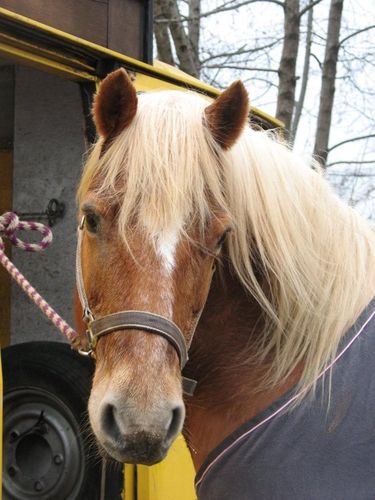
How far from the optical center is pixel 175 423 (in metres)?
1.43

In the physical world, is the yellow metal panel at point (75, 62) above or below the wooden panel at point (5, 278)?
above

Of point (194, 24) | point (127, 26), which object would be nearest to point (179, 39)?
point (194, 24)

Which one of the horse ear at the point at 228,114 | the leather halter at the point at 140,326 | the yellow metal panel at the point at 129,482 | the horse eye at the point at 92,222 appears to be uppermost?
the horse ear at the point at 228,114

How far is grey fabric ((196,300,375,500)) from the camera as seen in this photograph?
1.60 m

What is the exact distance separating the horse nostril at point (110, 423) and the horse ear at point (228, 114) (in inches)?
30.0

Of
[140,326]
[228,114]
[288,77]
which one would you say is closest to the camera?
[140,326]

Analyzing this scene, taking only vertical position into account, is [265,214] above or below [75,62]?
below

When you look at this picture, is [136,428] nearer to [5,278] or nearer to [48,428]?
[48,428]

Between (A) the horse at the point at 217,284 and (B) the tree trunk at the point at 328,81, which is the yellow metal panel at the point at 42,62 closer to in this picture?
(A) the horse at the point at 217,284

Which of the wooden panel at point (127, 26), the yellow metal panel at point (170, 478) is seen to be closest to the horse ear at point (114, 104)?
the wooden panel at point (127, 26)

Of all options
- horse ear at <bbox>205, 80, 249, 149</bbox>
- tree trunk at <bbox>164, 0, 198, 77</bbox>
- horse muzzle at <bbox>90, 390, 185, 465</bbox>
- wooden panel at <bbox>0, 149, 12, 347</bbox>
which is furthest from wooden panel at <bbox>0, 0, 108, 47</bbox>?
tree trunk at <bbox>164, 0, 198, 77</bbox>

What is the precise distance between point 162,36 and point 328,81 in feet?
7.00

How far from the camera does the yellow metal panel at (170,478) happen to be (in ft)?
8.20

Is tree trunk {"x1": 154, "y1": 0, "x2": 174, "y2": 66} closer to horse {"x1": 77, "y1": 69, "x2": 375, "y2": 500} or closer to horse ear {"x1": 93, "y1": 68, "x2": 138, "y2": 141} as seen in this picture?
horse {"x1": 77, "y1": 69, "x2": 375, "y2": 500}
